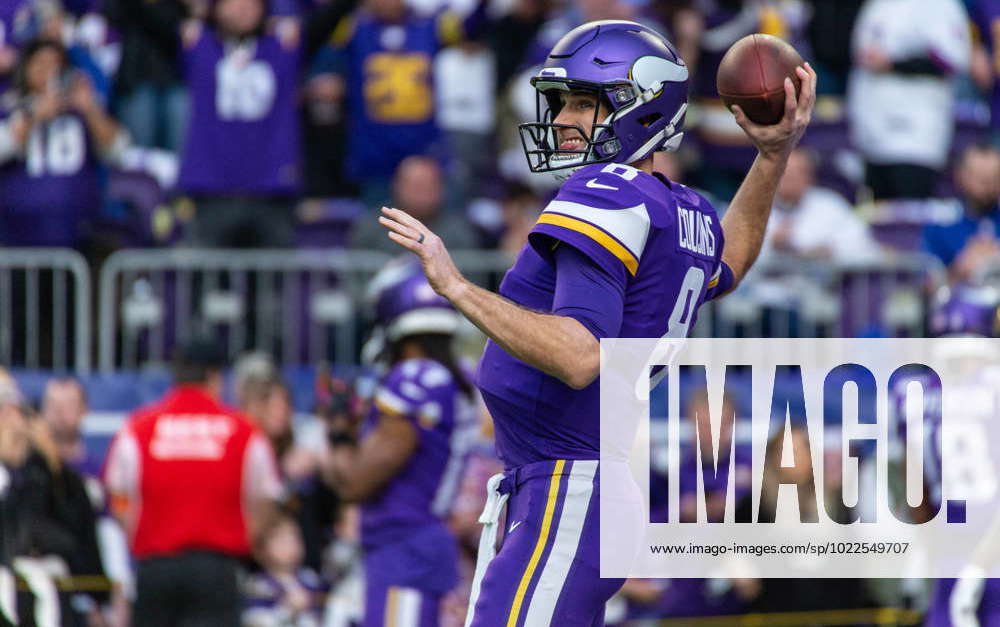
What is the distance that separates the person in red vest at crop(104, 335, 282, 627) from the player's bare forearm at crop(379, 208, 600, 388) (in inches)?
168

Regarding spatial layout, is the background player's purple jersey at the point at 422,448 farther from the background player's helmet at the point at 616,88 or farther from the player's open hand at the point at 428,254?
the player's open hand at the point at 428,254

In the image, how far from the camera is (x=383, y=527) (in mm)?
8250

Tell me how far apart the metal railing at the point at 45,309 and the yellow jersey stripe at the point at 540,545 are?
667cm

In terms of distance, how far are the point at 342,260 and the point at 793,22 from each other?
365 cm

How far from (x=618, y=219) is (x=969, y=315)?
3364 millimetres

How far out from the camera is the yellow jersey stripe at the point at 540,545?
509 cm

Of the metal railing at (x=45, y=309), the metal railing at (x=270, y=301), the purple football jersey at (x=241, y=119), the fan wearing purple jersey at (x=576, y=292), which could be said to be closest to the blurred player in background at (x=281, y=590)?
the metal railing at (x=270, y=301)

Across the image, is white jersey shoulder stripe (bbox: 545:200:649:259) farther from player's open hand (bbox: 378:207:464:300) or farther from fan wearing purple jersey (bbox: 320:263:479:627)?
fan wearing purple jersey (bbox: 320:263:479:627)

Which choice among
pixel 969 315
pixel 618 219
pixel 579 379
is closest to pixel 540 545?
pixel 579 379

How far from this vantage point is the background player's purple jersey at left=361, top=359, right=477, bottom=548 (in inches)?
319

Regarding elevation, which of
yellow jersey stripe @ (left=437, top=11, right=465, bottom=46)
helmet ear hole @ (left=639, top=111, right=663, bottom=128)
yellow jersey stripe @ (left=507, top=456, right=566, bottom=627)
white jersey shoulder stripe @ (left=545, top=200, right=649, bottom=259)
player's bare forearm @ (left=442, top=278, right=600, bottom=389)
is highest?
yellow jersey stripe @ (left=437, top=11, right=465, bottom=46)

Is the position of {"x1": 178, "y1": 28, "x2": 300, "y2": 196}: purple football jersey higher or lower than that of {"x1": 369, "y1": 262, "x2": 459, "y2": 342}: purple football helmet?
higher

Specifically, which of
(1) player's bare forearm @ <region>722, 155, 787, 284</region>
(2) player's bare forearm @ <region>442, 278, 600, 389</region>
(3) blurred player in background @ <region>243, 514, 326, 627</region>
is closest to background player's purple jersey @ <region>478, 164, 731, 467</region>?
(2) player's bare forearm @ <region>442, 278, 600, 389</region>

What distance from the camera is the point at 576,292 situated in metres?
4.99
